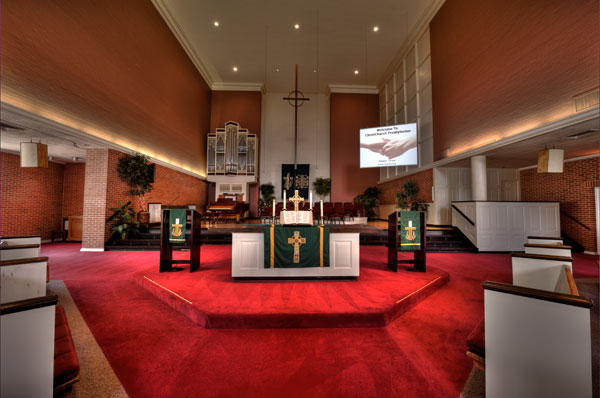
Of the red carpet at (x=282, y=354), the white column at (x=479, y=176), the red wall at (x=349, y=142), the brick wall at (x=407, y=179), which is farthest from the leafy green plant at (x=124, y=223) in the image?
the white column at (x=479, y=176)

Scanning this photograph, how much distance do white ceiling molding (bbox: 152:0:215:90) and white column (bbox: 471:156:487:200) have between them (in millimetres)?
11093

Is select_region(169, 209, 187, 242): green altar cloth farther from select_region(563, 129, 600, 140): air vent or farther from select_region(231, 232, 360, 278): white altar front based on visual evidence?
select_region(563, 129, 600, 140): air vent

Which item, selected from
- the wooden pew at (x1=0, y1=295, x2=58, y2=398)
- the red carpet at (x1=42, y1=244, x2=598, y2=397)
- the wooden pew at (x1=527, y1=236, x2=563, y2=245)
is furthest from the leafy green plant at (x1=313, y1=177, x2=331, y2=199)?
the wooden pew at (x1=0, y1=295, x2=58, y2=398)

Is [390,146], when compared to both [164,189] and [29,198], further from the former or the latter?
[29,198]

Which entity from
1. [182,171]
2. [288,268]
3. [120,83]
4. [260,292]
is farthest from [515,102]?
[182,171]

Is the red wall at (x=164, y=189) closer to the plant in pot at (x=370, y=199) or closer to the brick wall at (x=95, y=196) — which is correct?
the brick wall at (x=95, y=196)

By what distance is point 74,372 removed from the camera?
4.46ft

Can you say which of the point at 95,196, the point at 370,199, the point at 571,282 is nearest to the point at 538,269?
the point at 571,282

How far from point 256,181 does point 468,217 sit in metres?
9.12

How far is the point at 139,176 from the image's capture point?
6.82 m

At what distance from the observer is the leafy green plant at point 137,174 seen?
659 cm

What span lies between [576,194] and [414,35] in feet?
25.6

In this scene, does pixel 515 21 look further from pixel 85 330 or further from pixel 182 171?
pixel 182 171

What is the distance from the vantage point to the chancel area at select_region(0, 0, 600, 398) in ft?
5.16
